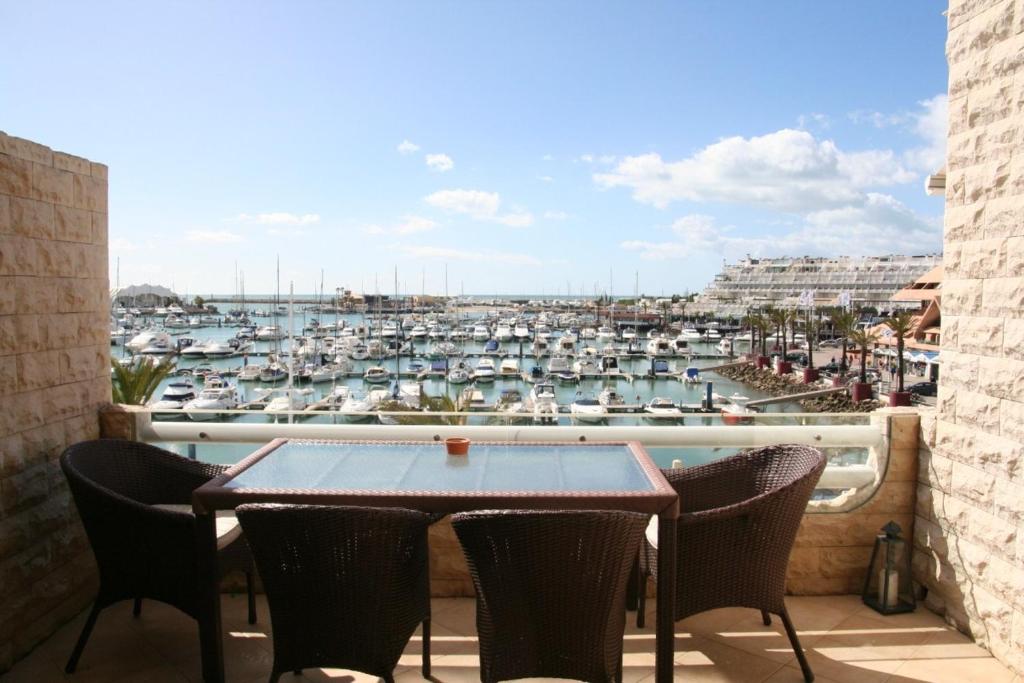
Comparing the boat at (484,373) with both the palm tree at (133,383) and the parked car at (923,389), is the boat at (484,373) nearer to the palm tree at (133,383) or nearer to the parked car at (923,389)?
the parked car at (923,389)

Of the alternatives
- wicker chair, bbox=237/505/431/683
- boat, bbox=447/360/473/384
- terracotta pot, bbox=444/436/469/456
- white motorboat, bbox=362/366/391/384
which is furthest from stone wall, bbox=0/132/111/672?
white motorboat, bbox=362/366/391/384

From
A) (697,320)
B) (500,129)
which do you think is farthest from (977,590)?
(697,320)

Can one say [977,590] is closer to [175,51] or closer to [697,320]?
[175,51]

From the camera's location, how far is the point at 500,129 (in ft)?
100.0

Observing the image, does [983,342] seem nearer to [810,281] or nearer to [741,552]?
[741,552]

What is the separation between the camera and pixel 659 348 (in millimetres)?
55594

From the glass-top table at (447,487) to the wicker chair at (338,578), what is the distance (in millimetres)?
191

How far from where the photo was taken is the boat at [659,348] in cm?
5466

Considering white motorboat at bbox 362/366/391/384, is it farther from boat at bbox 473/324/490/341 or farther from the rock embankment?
the rock embankment

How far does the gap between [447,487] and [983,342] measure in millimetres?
2192

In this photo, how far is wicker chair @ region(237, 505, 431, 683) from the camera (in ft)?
6.53

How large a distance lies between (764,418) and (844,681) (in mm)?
1306

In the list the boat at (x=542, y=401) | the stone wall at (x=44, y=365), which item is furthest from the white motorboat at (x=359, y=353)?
the stone wall at (x=44, y=365)

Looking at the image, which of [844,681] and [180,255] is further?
[180,255]
